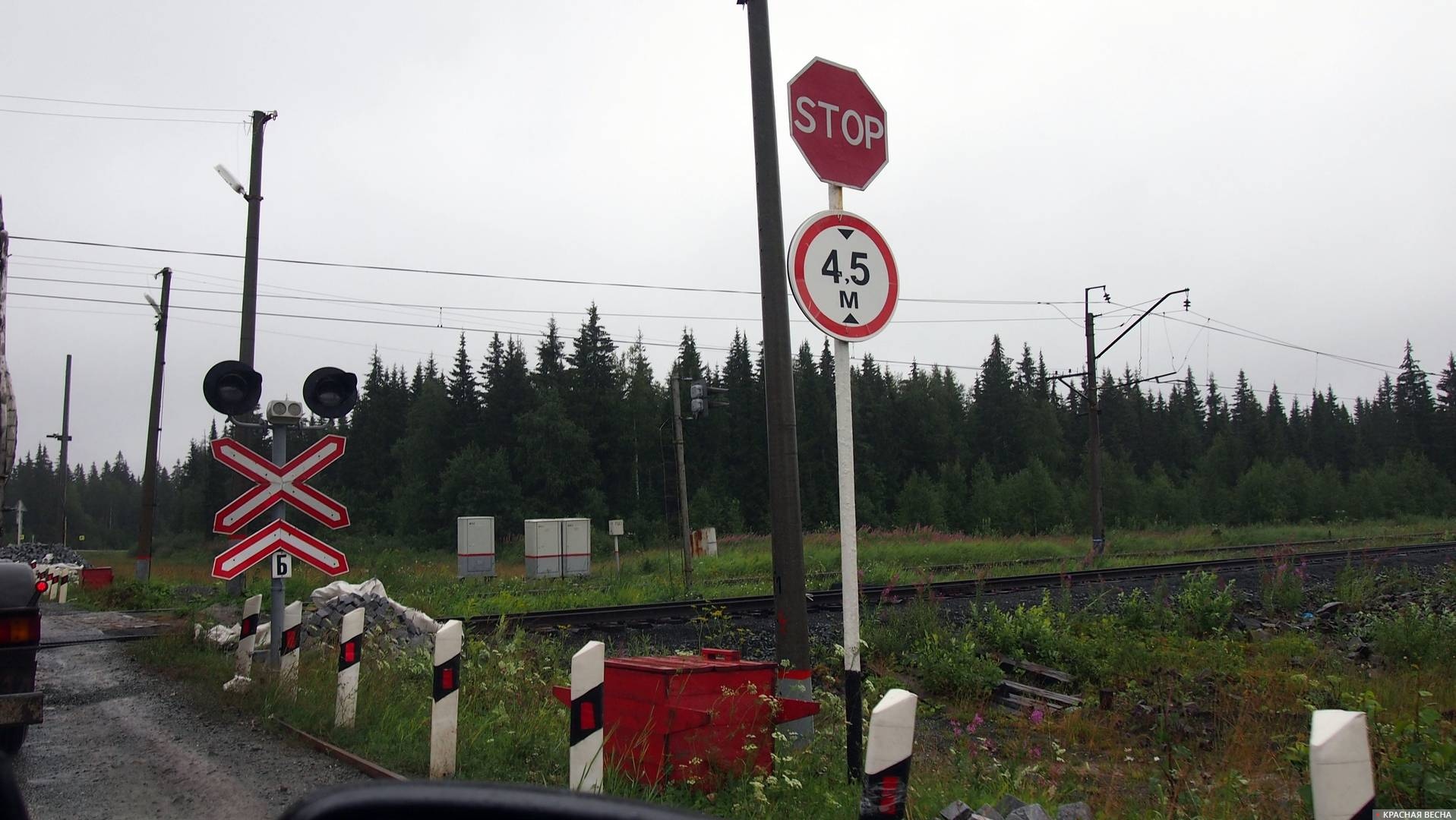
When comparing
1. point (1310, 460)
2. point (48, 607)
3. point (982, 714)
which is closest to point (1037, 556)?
point (982, 714)

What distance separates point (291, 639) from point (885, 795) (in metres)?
6.41

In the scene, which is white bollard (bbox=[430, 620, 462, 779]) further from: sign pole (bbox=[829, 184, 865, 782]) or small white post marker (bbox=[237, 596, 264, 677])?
small white post marker (bbox=[237, 596, 264, 677])

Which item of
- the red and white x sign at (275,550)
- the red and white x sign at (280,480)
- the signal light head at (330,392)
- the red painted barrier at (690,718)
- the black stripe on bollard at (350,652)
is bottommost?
the red painted barrier at (690,718)

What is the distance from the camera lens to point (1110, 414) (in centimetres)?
10581

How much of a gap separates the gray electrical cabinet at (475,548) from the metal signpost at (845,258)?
86.6ft

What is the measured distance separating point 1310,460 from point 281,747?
125 metres

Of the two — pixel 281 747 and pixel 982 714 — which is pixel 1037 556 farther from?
pixel 281 747

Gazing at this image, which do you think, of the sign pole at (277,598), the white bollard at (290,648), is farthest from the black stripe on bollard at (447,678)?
the sign pole at (277,598)

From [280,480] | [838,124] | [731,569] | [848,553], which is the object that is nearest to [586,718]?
[848,553]

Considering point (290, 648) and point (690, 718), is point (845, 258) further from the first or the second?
point (290, 648)

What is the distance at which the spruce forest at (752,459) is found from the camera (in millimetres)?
63375

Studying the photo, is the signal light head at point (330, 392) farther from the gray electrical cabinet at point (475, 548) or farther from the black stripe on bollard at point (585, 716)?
the gray electrical cabinet at point (475, 548)

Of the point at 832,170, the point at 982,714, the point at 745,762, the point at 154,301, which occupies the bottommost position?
the point at 982,714

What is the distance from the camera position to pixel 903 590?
721 inches
